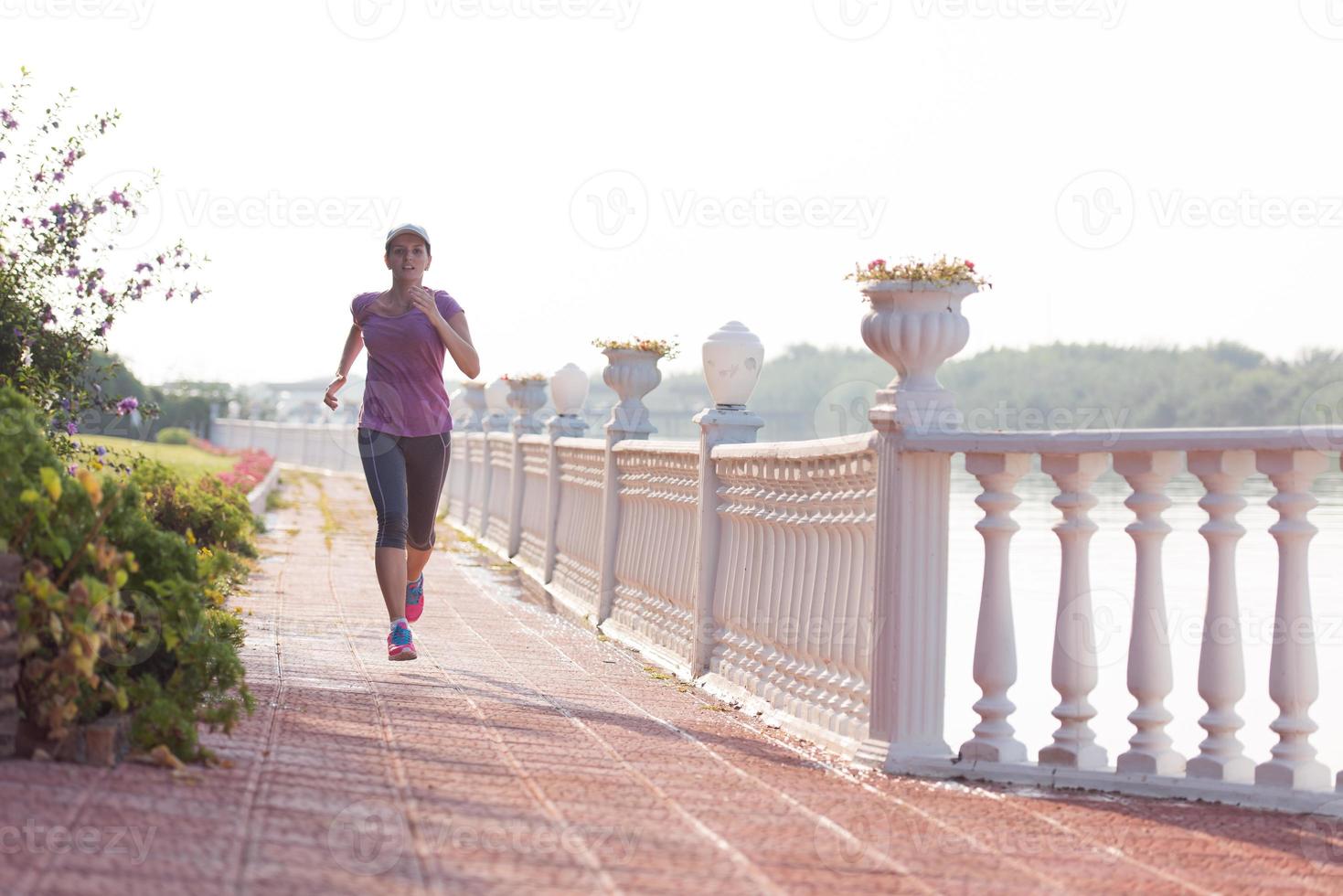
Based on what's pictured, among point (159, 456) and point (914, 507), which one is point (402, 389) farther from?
point (159, 456)

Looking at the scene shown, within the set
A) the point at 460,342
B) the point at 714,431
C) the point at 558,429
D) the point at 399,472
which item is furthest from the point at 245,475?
the point at 460,342

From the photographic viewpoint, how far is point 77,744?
A: 371cm

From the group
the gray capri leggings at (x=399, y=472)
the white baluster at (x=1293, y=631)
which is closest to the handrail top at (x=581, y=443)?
the gray capri leggings at (x=399, y=472)

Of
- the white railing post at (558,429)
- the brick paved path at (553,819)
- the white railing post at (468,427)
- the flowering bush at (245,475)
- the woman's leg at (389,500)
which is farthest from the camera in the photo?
the white railing post at (468,427)

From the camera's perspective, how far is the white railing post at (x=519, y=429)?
49.1 ft

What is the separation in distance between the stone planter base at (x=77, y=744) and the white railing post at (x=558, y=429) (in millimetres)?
8689

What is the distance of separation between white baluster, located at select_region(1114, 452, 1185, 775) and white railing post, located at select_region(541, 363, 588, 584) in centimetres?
797

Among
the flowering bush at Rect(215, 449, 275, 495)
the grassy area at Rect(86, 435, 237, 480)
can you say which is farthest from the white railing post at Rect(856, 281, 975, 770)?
the flowering bush at Rect(215, 449, 275, 495)

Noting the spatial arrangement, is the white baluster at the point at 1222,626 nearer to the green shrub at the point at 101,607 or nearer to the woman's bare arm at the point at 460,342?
the green shrub at the point at 101,607

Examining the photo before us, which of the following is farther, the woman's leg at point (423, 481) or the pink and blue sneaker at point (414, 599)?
the pink and blue sneaker at point (414, 599)

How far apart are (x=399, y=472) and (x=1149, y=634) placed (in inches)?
127

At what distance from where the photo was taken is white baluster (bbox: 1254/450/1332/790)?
4473 mm

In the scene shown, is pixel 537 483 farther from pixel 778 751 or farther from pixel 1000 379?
pixel 1000 379

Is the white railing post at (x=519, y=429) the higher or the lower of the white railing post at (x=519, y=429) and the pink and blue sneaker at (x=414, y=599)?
the higher
